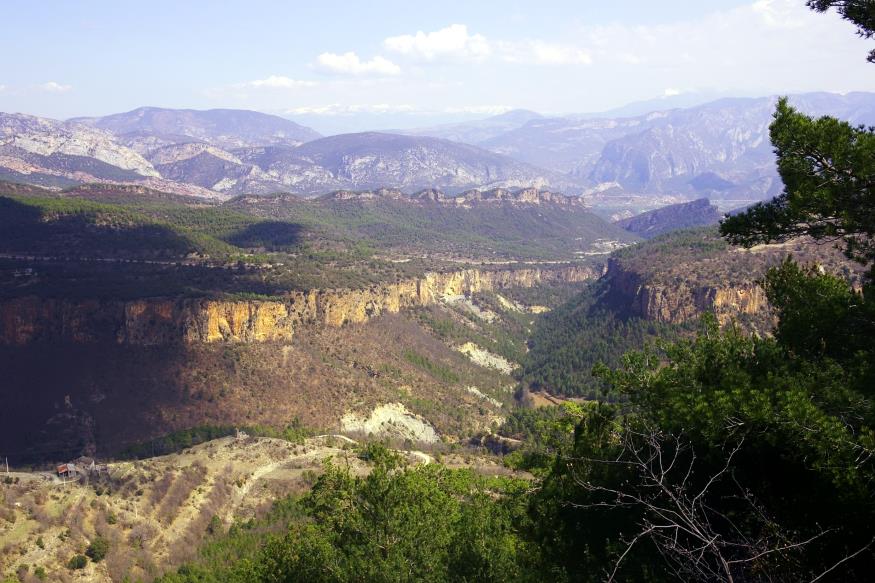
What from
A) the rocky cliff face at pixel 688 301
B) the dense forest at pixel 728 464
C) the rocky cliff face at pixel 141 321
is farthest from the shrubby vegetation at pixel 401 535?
the rocky cliff face at pixel 688 301

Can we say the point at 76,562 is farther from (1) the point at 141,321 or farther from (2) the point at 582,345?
(2) the point at 582,345

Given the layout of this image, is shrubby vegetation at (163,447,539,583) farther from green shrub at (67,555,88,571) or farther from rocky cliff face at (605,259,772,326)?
rocky cliff face at (605,259,772,326)

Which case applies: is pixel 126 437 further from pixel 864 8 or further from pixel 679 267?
pixel 679 267

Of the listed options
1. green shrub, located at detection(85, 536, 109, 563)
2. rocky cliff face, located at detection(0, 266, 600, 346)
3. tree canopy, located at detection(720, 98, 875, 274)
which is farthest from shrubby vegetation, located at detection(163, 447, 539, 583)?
rocky cliff face, located at detection(0, 266, 600, 346)

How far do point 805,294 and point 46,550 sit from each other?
46.3m

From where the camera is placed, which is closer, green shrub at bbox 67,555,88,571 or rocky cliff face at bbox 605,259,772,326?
green shrub at bbox 67,555,88,571

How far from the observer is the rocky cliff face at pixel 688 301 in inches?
3684

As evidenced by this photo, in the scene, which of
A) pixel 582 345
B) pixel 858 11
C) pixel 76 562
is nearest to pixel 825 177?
pixel 858 11

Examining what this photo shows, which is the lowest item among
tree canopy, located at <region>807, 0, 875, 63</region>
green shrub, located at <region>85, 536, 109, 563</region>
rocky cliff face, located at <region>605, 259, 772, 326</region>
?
green shrub, located at <region>85, 536, 109, 563</region>

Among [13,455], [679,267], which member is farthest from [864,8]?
[679,267]

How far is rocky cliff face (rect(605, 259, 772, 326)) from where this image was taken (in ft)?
307

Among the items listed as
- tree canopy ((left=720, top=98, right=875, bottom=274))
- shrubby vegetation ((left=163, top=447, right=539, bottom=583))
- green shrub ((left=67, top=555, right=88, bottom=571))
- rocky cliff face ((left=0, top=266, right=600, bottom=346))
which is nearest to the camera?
tree canopy ((left=720, top=98, right=875, bottom=274))

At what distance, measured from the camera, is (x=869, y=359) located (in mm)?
16438

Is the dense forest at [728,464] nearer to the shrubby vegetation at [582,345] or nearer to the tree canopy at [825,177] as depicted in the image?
the tree canopy at [825,177]
